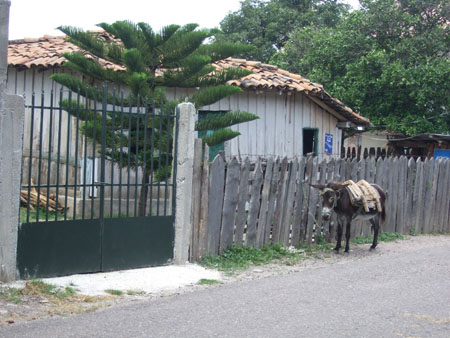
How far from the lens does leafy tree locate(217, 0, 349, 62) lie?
33.9m

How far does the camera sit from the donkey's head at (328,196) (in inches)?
418

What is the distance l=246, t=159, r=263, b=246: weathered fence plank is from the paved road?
1.47 meters

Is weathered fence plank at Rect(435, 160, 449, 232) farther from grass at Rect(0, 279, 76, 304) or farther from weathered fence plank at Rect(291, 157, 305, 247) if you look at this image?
grass at Rect(0, 279, 76, 304)

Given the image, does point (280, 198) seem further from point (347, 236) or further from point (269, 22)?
point (269, 22)

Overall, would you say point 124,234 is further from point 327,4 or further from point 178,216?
point 327,4

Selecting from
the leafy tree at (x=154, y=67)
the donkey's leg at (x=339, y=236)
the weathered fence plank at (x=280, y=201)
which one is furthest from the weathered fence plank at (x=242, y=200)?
A: the donkey's leg at (x=339, y=236)

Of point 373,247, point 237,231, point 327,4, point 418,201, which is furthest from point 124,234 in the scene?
point 327,4

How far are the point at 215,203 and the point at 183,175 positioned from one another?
0.86 metres

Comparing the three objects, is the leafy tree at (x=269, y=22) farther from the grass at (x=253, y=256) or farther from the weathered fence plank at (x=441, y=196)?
the grass at (x=253, y=256)

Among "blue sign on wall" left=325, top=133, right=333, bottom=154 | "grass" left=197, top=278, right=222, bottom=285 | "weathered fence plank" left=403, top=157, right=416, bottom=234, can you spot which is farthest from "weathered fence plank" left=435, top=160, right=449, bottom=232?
"grass" left=197, top=278, right=222, bottom=285

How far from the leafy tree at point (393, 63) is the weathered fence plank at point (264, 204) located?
41.0 feet

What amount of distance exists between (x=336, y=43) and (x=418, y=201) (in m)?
11.1

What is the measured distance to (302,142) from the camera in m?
17.0

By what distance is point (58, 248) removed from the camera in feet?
26.1
